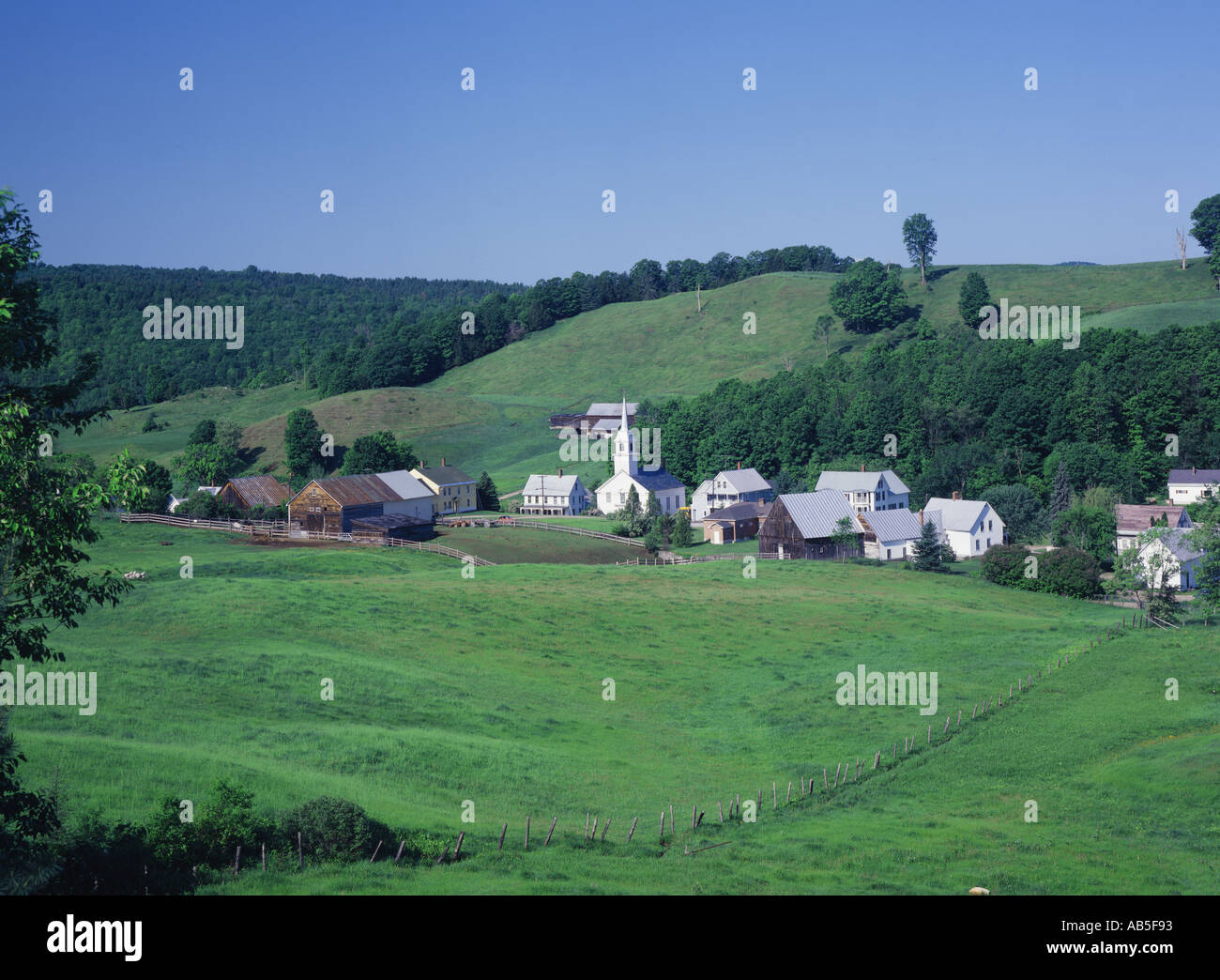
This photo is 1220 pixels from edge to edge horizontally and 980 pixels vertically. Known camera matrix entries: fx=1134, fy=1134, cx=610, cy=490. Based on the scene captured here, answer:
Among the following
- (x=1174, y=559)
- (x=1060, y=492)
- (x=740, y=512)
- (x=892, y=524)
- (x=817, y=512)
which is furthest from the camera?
(x=1060, y=492)

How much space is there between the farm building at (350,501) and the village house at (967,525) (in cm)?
4308

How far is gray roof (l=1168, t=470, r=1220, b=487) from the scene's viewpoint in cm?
10278

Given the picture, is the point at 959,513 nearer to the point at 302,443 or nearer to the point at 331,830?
the point at 302,443

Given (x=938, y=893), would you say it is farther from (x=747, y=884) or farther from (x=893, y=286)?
(x=893, y=286)

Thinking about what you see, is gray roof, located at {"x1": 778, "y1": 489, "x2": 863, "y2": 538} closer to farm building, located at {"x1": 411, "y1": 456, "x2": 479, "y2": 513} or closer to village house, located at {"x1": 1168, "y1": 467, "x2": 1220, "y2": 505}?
village house, located at {"x1": 1168, "y1": 467, "x2": 1220, "y2": 505}

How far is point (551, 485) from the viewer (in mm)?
118375

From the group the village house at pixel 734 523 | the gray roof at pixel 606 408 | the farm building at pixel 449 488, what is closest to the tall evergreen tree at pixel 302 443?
the farm building at pixel 449 488

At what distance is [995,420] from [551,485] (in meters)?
47.1

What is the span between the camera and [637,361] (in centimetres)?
19712

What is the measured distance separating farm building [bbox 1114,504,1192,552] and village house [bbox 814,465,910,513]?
19.3 metres

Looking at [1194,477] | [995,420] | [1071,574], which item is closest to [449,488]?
[995,420]

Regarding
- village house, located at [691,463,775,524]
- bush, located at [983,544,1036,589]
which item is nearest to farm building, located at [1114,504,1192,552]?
bush, located at [983,544,1036,589]

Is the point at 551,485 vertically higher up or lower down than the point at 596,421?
lower down

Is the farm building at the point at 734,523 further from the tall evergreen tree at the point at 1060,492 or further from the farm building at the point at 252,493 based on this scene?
the farm building at the point at 252,493
